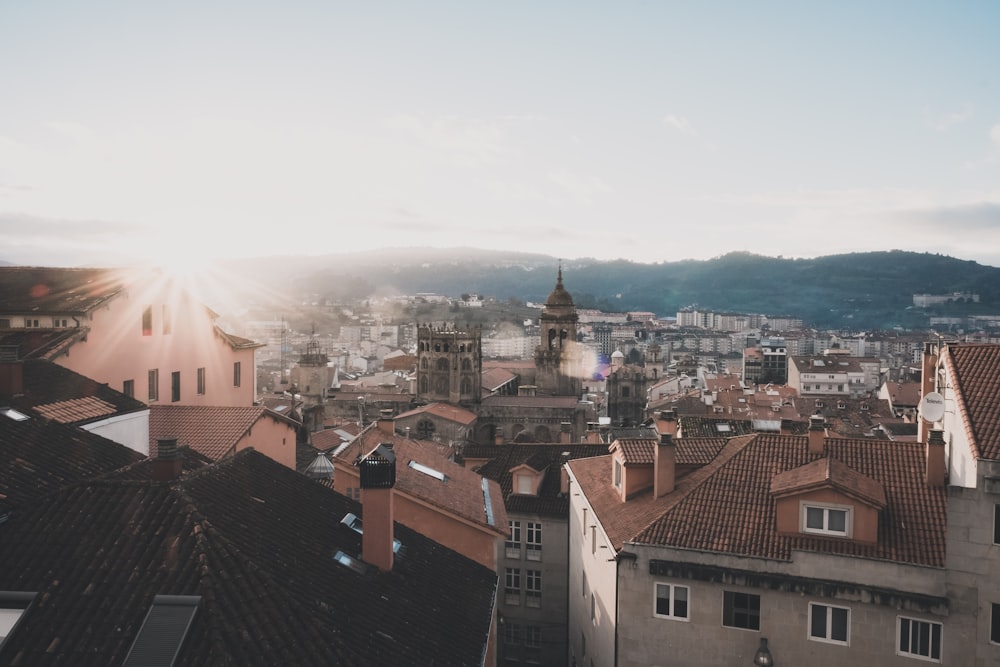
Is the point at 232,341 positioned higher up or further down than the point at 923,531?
higher up

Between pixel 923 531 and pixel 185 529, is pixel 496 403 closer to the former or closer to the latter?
pixel 923 531

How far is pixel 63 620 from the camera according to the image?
377 inches

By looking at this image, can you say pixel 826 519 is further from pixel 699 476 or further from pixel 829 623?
→ pixel 699 476

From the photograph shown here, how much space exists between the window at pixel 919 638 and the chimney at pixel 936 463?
3135mm

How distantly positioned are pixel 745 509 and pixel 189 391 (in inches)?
923

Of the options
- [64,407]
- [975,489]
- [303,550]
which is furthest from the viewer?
[64,407]

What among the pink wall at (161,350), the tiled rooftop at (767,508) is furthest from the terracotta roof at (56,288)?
the tiled rooftop at (767,508)

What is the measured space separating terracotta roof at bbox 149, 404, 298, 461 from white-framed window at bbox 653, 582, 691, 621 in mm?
13749

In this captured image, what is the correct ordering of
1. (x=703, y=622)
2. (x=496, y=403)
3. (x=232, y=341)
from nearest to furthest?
(x=703, y=622) → (x=232, y=341) → (x=496, y=403)

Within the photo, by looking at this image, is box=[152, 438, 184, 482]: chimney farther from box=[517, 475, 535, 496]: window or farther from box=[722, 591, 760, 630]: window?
box=[517, 475, 535, 496]: window

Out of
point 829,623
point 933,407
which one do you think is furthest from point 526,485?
point 933,407

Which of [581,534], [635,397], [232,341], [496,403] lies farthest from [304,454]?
[635,397]

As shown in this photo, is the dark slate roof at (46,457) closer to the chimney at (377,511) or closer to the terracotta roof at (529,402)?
the chimney at (377,511)

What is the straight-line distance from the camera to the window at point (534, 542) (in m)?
28.3
